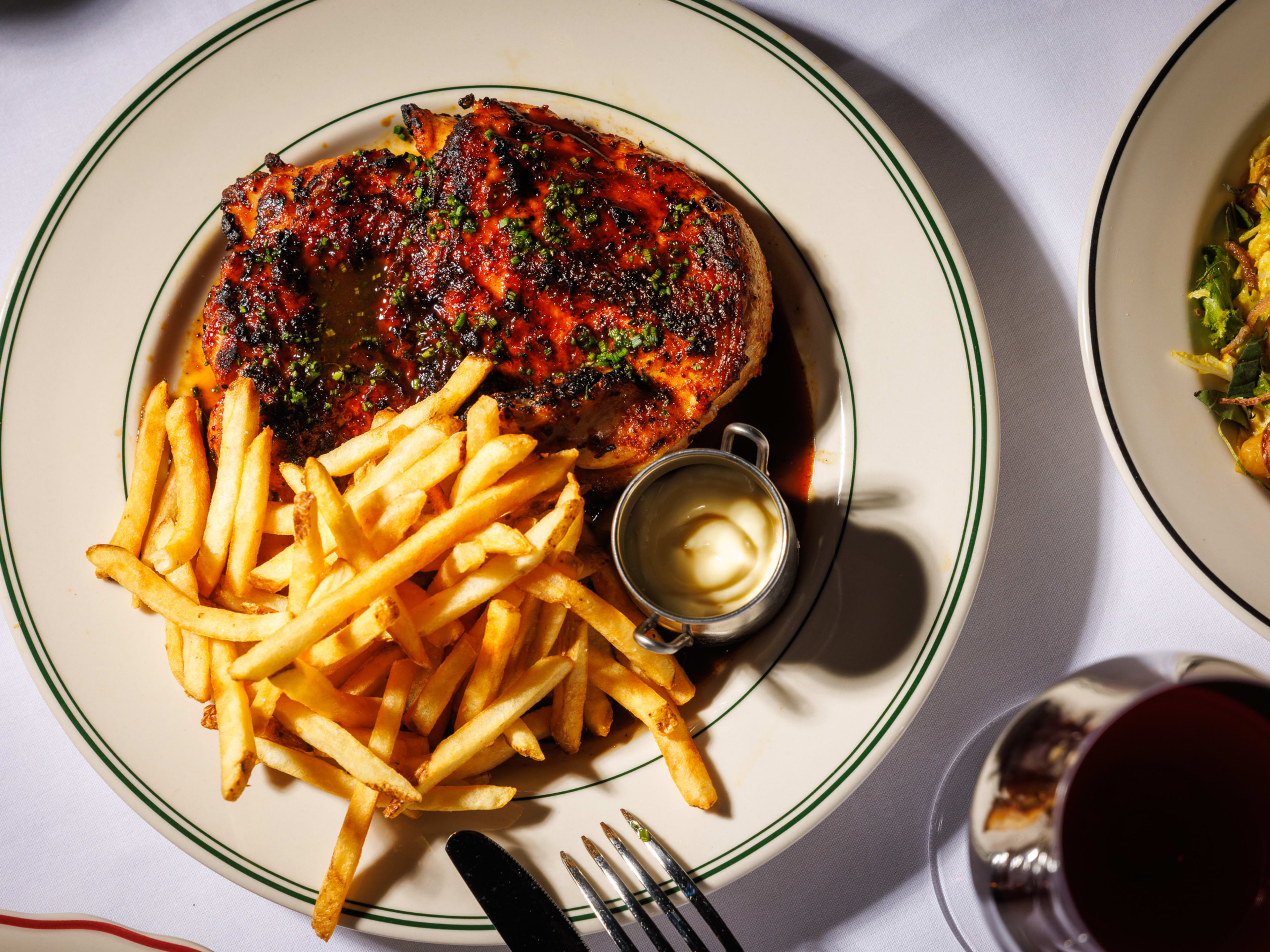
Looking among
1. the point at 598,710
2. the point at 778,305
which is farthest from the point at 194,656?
the point at 778,305

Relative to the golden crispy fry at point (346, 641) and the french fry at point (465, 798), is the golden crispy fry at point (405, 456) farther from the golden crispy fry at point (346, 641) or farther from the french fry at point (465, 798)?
the french fry at point (465, 798)

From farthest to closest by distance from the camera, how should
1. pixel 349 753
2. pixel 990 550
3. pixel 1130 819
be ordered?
pixel 990 550 < pixel 349 753 < pixel 1130 819

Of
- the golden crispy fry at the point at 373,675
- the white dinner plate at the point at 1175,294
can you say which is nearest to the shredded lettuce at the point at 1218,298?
the white dinner plate at the point at 1175,294

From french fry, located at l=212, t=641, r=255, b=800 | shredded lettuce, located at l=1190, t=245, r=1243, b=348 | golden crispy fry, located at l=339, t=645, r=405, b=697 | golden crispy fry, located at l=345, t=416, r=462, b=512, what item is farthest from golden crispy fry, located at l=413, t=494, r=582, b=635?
shredded lettuce, located at l=1190, t=245, r=1243, b=348

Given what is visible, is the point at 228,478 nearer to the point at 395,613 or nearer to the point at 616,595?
the point at 395,613

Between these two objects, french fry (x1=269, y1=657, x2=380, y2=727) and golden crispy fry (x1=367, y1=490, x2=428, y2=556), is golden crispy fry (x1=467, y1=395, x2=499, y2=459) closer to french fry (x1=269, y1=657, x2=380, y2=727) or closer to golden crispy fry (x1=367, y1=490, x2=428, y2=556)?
golden crispy fry (x1=367, y1=490, x2=428, y2=556)

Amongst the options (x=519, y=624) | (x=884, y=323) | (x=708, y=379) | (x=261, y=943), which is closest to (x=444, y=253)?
(x=708, y=379)
